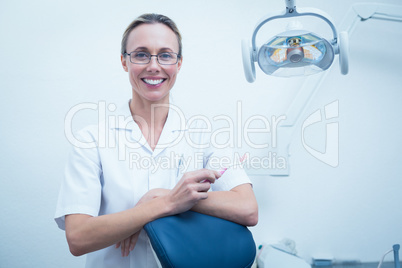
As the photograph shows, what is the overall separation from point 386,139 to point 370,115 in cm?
15

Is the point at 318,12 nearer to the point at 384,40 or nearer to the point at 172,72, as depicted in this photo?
the point at 172,72

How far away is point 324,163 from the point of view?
5.55 feet

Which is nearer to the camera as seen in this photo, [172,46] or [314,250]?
[172,46]

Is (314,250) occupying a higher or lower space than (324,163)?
lower

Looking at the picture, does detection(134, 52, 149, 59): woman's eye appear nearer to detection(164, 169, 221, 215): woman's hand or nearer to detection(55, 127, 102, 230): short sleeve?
detection(55, 127, 102, 230): short sleeve

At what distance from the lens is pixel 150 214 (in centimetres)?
81

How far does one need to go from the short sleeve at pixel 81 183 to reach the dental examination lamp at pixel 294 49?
0.54 metres

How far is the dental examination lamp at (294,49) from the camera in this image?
939mm

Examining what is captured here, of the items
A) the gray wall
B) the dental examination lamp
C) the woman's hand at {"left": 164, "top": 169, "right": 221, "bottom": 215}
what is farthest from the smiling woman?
the gray wall

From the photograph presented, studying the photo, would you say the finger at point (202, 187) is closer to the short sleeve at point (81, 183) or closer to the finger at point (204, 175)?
the finger at point (204, 175)

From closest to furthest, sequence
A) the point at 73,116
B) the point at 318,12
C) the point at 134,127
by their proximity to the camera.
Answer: the point at 318,12 < the point at 134,127 < the point at 73,116

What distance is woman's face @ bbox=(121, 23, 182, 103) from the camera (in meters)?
1.01

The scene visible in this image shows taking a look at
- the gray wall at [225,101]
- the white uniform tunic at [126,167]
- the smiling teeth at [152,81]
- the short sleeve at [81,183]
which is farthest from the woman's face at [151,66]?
the gray wall at [225,101]

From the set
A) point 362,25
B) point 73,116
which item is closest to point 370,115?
point 362,25
